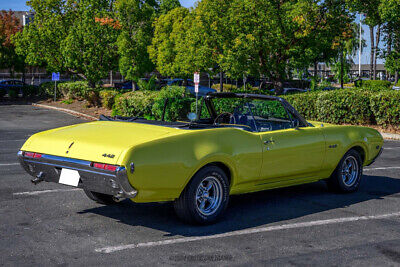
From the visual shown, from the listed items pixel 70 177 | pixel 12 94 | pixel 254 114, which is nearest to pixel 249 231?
pixel 254 114

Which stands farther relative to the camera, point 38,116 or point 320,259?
point 38,116

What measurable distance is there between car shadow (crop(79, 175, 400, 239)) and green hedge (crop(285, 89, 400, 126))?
1071 cm

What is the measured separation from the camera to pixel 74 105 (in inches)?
1257

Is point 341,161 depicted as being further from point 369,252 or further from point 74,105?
point 74,105

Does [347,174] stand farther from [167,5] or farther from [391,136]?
[167,5]

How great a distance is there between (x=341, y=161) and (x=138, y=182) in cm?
360

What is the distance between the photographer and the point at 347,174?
7.45m

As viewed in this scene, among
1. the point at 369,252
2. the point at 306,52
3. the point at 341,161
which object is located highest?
the point at 306,52

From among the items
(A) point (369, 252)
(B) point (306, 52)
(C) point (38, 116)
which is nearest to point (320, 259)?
(A) point (369, 252)

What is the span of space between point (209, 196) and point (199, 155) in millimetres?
599

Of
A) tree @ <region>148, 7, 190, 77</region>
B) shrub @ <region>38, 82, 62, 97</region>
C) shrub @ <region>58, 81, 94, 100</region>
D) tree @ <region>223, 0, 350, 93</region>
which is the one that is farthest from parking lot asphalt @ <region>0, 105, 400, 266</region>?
shrub @ <region>38, 82, 62, 97</region>

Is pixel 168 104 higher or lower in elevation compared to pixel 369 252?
higher

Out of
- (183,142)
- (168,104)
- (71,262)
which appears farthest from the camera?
(168,104)

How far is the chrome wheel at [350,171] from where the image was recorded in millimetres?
7418
